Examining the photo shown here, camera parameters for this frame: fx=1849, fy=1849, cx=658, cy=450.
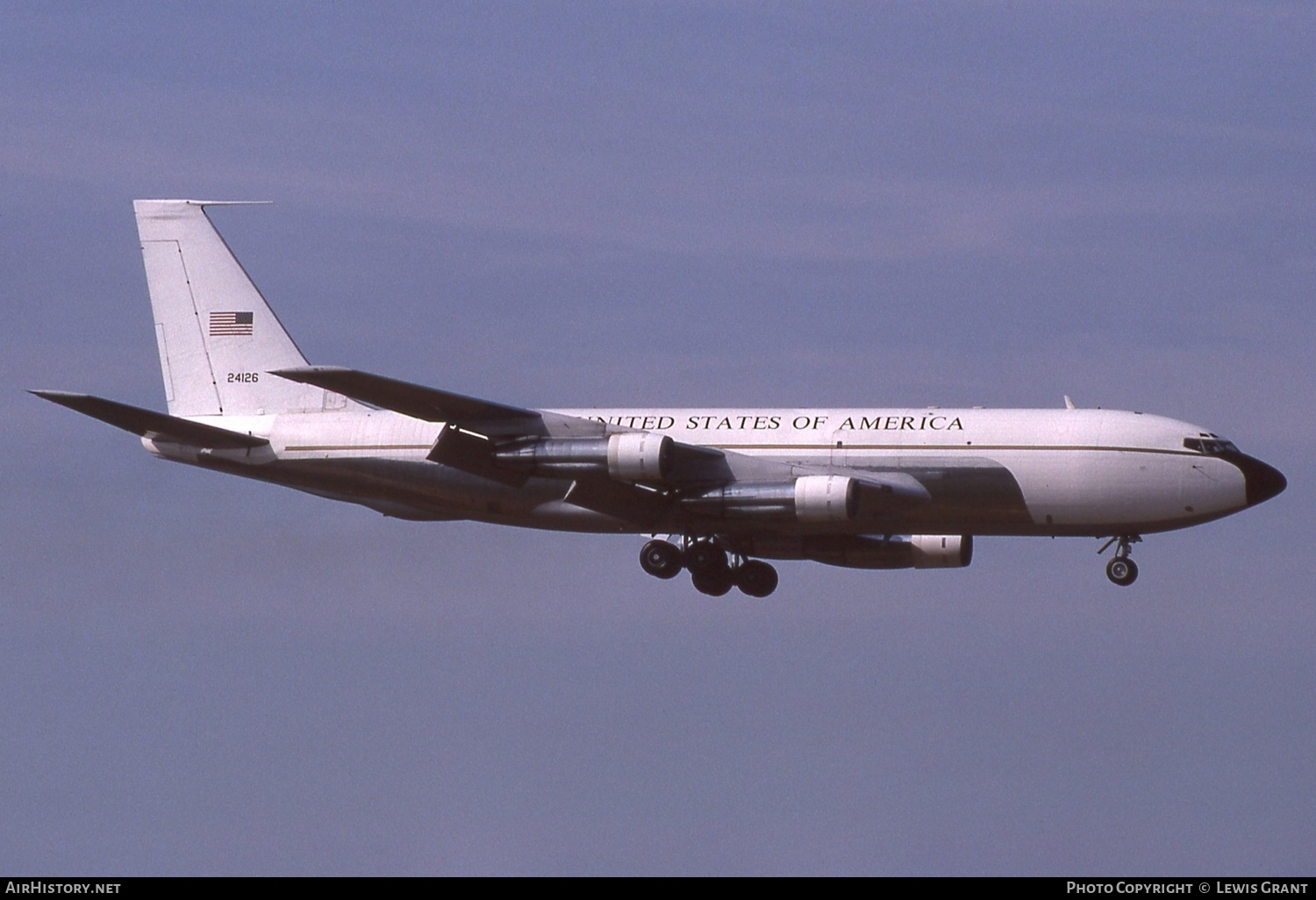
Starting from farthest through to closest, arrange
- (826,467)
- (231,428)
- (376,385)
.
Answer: (231,428), (826,467), (376,385)

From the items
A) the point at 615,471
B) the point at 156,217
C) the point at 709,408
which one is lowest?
the point at 615,471

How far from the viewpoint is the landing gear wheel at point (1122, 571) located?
4806 centimetres

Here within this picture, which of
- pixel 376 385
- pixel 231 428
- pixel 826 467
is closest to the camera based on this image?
pixel 376 385

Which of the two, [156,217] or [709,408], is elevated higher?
[156,217]

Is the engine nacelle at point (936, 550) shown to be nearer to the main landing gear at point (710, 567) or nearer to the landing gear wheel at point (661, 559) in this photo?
the main landing gear at point (710, 567)

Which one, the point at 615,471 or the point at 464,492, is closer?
the point at 615,471

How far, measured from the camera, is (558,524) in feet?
163

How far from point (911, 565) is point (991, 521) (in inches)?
222

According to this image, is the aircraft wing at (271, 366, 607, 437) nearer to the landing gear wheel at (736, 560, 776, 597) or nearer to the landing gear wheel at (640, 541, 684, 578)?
the landing gear wheel at (640, 541, 684, 578)

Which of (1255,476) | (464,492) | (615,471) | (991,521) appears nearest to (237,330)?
(464,492)

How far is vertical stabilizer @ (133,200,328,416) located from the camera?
171ft

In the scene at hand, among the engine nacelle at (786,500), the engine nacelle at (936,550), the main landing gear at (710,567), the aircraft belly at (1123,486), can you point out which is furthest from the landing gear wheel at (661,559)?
the aircraft belly at (1123,486)

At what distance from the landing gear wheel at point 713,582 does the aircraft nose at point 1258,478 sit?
13943mm

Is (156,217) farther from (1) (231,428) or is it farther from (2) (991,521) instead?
(2) (991,521)
